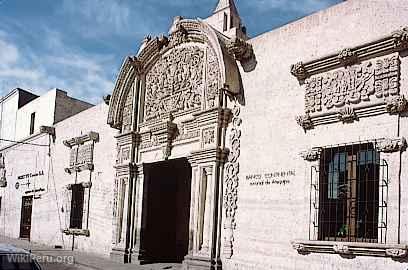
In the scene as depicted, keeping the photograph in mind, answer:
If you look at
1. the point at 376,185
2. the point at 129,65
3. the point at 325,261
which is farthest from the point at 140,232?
the point at 376,185

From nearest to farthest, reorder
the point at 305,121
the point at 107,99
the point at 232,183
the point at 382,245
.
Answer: the point at 382,245, the point at 305,121, the point at 232,183, the point at 107,99

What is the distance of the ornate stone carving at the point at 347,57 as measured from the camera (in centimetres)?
918

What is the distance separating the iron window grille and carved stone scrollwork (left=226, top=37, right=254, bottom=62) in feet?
10.1

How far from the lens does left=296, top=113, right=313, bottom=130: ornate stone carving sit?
9828mm

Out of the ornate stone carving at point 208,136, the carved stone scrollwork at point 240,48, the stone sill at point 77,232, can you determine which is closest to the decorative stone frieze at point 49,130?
the stone sill at point 77,232

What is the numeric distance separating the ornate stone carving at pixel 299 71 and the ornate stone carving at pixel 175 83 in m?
3.23

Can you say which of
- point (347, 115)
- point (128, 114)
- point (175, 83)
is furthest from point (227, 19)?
point (347, 115)

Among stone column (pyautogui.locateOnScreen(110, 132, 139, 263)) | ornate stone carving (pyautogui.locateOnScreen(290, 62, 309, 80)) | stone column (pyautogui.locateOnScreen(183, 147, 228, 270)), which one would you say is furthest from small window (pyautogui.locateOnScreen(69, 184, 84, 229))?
ornate stone carving (pyautogui.locateOnScreen(290, 62, 309, 80))

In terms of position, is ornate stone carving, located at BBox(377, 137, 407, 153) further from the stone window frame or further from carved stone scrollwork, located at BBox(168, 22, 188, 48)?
carved stone scrollwork, located at BBox(168, 22, 188, 48)

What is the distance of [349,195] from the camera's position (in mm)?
9211

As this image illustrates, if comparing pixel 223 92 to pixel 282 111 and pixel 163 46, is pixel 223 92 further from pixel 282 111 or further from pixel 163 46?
pixel 163 46

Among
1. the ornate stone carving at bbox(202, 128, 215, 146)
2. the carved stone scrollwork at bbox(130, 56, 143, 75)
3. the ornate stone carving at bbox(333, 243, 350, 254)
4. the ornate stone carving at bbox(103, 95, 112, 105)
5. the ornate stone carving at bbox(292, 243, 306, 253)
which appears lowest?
the ornate stone carving at bbox(292, 243, 306, 253)

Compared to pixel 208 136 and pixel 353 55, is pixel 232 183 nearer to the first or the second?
pixel 208 136

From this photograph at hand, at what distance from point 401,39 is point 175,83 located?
681cm
